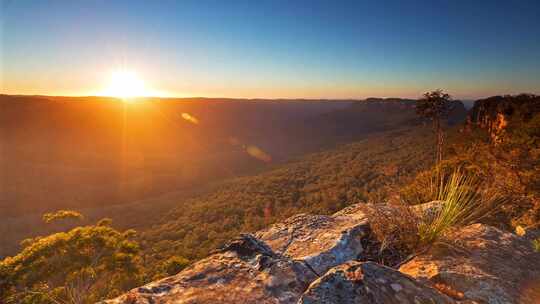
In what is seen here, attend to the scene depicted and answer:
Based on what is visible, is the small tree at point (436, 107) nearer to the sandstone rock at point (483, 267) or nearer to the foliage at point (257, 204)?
Answer: the foliage at point (257, 204)

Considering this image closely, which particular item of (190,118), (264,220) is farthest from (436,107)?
(190,118)

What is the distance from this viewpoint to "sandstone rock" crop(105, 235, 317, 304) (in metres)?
2.06

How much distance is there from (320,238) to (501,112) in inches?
1494

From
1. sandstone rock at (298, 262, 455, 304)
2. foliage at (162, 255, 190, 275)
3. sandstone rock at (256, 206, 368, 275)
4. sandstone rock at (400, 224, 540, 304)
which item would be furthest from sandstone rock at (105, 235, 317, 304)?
foliage at (162, 255, 190, 275)

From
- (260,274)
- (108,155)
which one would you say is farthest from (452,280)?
(108,155)

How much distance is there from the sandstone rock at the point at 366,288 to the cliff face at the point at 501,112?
23.0 metres

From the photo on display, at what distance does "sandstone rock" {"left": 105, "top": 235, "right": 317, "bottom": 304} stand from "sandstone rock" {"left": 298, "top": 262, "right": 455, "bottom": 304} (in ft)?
1.38

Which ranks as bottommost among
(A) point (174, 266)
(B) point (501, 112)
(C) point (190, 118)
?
(A) point (174, 266)

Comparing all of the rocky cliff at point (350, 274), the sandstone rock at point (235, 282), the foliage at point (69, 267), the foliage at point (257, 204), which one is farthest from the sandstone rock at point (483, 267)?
the foliage at point (257, 204)

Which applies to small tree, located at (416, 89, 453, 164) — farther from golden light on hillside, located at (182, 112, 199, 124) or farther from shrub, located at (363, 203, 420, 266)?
golden light on hillside, located at (182, 112, 199, 124)

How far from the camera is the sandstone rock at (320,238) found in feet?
8.81

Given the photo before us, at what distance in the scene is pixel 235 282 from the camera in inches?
88.4

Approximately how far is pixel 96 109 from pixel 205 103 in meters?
40.9

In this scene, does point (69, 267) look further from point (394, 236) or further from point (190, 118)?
point (190, 118)
